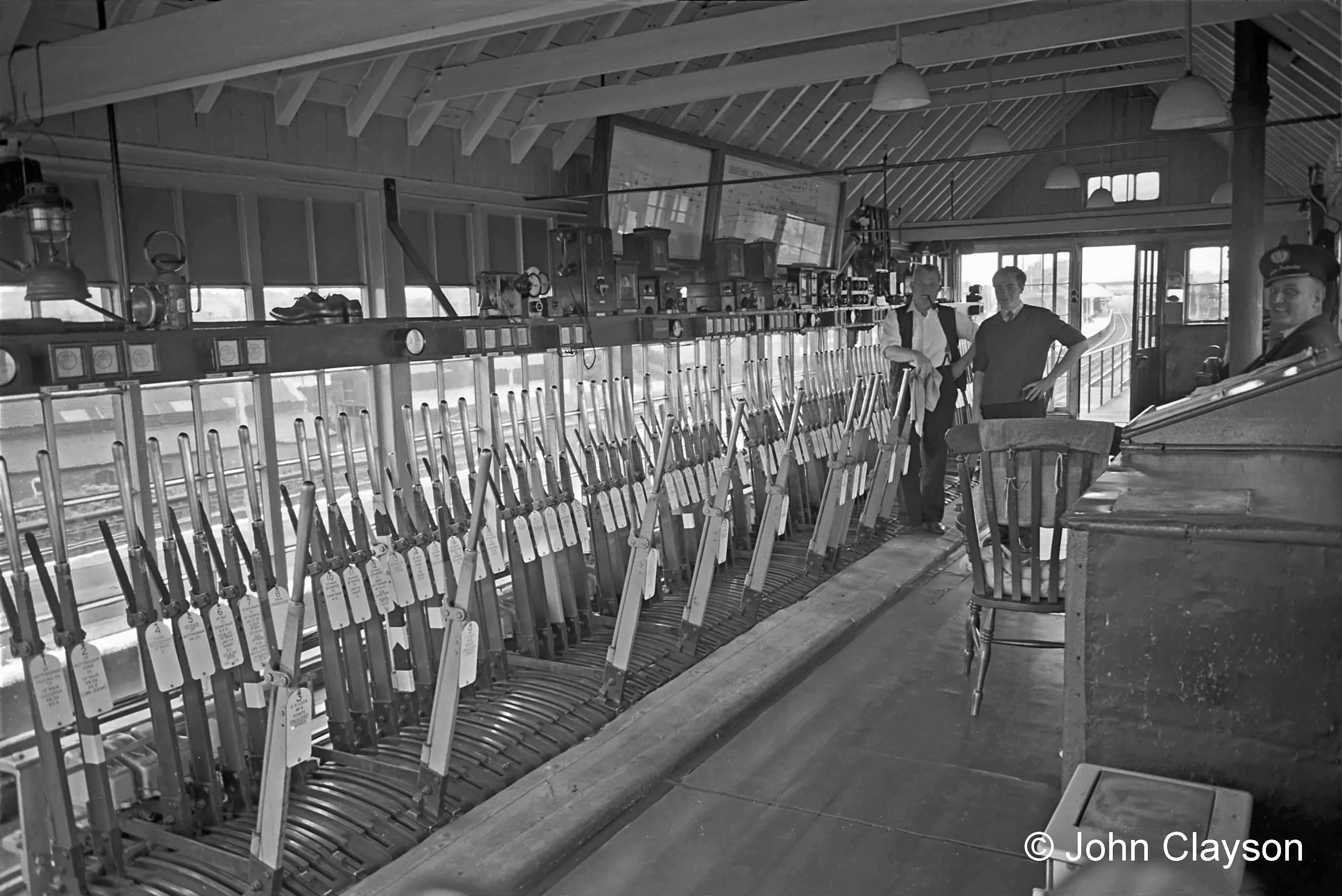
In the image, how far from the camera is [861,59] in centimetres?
654

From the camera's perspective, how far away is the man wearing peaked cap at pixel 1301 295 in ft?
11.8

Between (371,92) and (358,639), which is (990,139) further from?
(358,639)

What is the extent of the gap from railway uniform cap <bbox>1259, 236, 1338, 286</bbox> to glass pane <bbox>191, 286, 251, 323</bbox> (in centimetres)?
501

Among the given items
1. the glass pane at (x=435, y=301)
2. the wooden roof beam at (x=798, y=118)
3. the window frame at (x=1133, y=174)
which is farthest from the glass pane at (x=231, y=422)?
the window frame at (x=1133, y=174)

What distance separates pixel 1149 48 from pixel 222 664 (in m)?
8.74

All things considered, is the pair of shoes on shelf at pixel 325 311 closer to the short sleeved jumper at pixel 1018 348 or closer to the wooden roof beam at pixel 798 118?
the short sleeved jumper at pixel 1018 348

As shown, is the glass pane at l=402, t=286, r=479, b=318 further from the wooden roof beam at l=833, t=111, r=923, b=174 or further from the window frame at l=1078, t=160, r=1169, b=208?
the window frame at l=1078, t=160, r=1169, b=208

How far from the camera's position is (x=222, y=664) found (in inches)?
116

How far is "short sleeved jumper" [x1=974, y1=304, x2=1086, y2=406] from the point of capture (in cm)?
544

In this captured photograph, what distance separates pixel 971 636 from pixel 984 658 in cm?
33

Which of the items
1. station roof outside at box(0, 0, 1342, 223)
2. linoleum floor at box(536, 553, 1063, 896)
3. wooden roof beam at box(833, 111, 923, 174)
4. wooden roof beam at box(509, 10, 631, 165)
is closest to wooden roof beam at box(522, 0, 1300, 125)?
station roof outside at box(0, 0, 1342, 223)

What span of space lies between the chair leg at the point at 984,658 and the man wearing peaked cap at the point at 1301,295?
137 centimetres

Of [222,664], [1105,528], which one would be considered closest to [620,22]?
[222,664]

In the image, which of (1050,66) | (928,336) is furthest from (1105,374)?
(928,336)
